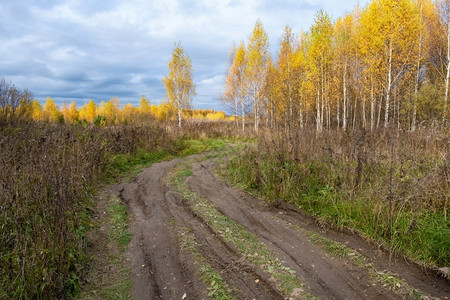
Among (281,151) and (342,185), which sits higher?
(281,151)

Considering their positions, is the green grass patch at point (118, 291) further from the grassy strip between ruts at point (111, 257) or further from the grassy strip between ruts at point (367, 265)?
the grassy strip between ruts at point (367, 265)

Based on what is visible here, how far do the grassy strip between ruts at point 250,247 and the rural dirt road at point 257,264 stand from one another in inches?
0.9

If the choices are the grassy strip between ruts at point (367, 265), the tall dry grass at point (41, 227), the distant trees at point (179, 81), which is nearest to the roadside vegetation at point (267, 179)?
the tall dry grass at point (41, 227)

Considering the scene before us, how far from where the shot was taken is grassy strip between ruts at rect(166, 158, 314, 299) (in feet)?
9.69

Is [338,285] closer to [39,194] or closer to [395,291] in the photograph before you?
[395,291]

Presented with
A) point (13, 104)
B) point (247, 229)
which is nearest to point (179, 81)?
point (13, 104)

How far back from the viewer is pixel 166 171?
9.28 m

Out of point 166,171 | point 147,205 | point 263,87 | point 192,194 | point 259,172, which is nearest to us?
point 147,205

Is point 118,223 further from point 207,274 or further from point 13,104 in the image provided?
point 13,104

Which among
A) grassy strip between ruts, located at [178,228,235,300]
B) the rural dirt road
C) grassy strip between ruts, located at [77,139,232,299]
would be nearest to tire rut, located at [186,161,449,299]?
the rural dirt road

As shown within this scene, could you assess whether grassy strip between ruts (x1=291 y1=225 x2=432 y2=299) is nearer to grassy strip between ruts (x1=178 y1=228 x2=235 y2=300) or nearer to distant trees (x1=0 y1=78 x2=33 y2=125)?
grassy strip between ruts (x1=178 y1=228 x2=235 y2=300)

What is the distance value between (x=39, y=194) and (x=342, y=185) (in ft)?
18.9

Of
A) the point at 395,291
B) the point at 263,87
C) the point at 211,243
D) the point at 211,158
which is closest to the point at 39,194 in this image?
the point at 211,243

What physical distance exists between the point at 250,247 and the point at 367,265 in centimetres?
166
